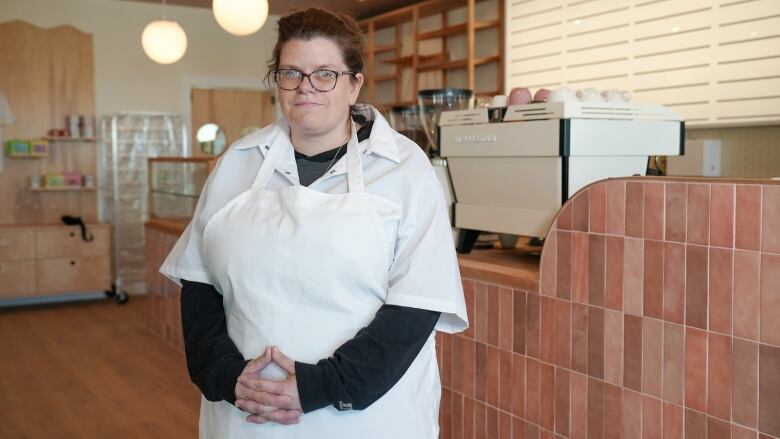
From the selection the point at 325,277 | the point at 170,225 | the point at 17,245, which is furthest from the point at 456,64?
the point at 325,277

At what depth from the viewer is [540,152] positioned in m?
2.33

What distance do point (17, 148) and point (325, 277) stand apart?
6.18m

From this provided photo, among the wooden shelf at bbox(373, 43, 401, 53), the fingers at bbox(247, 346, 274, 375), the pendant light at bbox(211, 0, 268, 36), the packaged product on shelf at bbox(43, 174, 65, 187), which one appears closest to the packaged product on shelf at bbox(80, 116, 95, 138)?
the packaged product on shelf at bbox(43, 174, 65, 187)

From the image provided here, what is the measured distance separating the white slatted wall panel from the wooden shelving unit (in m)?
0.60

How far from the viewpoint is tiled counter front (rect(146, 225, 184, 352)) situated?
4961mm

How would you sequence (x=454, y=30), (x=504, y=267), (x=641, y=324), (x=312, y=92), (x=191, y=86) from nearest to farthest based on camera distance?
(x=312, y=92) < (x=641, y=324) < (x=504, y=267) < (x=454, y=30) < (x=191, y=86)

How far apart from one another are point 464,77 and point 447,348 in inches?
167

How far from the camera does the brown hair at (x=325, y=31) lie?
4.91 ft

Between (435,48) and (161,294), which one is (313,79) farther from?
(435,48)

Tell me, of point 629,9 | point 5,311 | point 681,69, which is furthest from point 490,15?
point 5,311

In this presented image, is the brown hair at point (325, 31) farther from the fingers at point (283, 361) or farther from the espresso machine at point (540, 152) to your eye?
the espresso machine at point (540, 152)

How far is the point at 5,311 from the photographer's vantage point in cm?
657

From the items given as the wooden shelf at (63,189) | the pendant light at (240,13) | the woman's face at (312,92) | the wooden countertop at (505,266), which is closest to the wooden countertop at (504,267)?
the wooden countertop at (505,266)

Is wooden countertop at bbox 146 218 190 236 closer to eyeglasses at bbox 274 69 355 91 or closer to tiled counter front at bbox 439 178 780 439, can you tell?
tiled counter front at bbox 439 178 780 439
